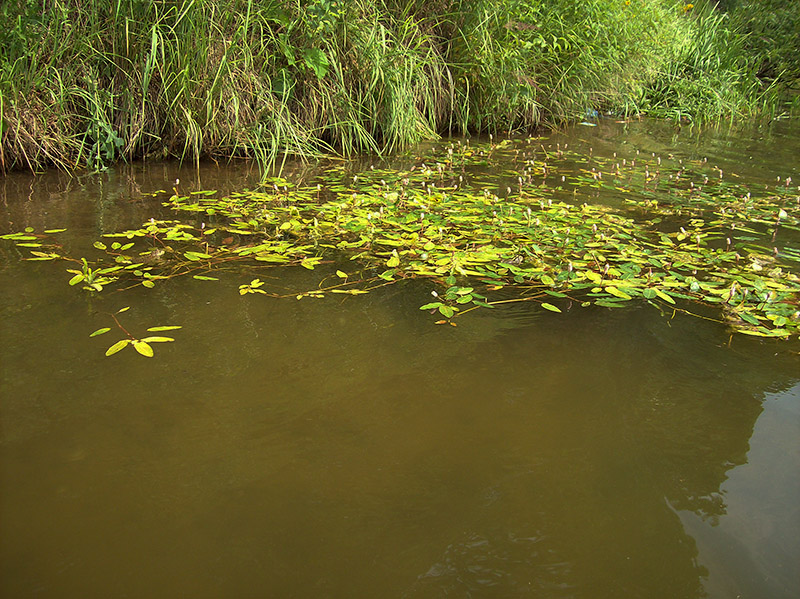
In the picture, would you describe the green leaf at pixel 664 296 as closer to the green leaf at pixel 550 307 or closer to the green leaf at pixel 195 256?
the green leaf at pixel 550 307

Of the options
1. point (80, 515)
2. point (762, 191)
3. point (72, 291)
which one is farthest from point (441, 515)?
point (762, 191)

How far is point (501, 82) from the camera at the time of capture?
5.00m

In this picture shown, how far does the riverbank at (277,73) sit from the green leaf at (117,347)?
7.45ft

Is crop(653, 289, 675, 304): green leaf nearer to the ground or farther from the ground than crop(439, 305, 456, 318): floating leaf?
farther from the ground

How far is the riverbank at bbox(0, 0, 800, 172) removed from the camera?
3531mm

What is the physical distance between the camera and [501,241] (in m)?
2.64

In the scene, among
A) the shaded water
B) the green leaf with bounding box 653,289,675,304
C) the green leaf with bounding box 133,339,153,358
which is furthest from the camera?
the green leaf with bounding box 653,289,675,304

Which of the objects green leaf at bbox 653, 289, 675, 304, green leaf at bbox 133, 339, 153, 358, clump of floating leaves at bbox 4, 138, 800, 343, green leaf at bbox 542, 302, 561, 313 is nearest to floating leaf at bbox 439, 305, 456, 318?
clump of floating leaves at bbox 4, 138, 800, 343

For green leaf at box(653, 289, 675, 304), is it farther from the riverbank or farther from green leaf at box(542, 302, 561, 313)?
the riverbank

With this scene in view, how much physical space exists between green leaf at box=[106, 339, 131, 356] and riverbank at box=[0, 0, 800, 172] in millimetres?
2272

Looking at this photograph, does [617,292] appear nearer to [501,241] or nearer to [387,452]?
[501,241]

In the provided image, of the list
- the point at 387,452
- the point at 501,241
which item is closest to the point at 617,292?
the point at 501,241

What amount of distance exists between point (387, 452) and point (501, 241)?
1517 mm

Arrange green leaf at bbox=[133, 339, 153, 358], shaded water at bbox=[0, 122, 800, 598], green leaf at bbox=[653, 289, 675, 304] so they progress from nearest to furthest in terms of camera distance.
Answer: shaded water at bbox=[0, 122, 800, 598], green leaf at bbox=[133, 339, 153, 358], green leaf at bbox=[653, 289, 675, 304]
